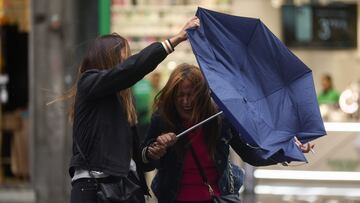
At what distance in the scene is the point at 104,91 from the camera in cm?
475

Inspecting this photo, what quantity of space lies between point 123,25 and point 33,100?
58.3 inches

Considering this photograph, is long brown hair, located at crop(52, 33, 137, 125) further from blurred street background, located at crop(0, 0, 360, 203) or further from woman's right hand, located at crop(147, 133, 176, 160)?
blurred street background, located at crop(0, 0, 360, 203)

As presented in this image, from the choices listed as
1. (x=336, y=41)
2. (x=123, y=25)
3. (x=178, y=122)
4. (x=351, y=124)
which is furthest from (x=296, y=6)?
(x=178, y=122)

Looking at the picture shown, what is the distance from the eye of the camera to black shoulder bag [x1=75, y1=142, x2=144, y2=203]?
4.82 m

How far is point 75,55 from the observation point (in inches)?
437

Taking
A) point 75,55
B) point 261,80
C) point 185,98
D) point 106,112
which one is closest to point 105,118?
point 106,112

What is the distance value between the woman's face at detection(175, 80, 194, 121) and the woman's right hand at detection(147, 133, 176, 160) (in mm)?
282

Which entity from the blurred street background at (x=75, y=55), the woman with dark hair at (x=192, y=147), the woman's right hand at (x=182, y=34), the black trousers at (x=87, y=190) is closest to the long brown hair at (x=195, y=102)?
the woman with dark hair at (x=192, y=147)

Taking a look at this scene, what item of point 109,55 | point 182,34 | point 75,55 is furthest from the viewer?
point 75,55

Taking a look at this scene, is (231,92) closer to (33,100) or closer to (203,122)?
(203,122)

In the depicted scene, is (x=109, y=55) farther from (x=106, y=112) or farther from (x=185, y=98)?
(x=185, y=98)

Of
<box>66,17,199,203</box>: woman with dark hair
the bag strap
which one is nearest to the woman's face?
the bag strap

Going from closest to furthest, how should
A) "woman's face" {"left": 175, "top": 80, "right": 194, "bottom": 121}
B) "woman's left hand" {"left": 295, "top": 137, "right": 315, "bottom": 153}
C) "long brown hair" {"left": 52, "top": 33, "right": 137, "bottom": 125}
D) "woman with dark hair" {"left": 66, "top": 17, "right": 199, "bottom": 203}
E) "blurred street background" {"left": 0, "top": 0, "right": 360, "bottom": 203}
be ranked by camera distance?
"woman with dark hair" {"left": 66, "top": 17, "right": 199, "bottom": 203} < "long brown hair" {"left": 52, "top": 33, "right": 137, "bottom": 125} < "woman's left hand" {"left": 295, "top": 137, "right": 315, "bottom": 153} < "woman's face" {"left": 175, "top": 80, "right": 194, "bottom": 121} < "blurred street background" {"left": 0, "top": 0, "right": 360, "bottom": 203}

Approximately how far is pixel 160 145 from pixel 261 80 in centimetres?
69
